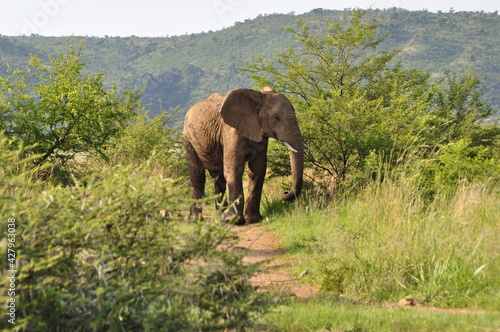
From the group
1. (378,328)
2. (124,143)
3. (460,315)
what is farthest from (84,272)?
(124,143)

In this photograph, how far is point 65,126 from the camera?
12.4m

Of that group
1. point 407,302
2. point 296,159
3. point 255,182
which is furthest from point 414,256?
point 255,182

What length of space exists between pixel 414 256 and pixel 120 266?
3627mm

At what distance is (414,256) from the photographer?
240 inches

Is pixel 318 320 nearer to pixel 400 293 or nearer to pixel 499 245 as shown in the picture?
pixel 400 293

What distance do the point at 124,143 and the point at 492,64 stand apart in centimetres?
9595

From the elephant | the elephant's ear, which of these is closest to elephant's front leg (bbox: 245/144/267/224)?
the elephant

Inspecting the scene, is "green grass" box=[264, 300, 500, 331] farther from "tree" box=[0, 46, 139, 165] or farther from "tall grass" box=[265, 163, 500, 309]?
"tree" box=[0, 46, 139, 165]

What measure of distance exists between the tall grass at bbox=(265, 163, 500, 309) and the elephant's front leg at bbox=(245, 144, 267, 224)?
298 cm

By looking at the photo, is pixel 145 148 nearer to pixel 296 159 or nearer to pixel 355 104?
pixel 355 104

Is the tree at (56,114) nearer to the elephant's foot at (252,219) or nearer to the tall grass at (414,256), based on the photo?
the elephant's foot at (252,219)

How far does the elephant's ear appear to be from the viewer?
34.1 feet

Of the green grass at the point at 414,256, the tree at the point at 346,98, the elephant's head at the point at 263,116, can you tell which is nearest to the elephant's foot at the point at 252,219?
the elephant's head at the point at 263,116

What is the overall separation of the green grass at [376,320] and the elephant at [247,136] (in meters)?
5.05
